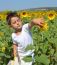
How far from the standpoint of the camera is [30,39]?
161 inches

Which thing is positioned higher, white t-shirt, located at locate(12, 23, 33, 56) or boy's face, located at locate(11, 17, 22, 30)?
boy's face, located at locate(11, 17, 22, 30)

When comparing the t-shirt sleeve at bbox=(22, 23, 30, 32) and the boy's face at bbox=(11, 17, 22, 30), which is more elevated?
the boy's face at bbox=(11, 17, 22, 30)

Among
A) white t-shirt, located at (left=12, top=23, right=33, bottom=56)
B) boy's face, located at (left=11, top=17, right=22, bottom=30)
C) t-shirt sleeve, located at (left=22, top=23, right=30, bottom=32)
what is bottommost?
white t-shirt, located at (left=12, top=23, right=33, bottom=56)

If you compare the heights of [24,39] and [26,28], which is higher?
[26,28]

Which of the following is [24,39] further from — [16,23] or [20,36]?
[16,23]

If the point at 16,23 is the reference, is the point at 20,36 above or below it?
below

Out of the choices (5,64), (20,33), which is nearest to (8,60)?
(5,64)

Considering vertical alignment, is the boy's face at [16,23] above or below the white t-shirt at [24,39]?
above

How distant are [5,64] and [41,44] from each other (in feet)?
1.54

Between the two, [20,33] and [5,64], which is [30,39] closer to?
[20,33]

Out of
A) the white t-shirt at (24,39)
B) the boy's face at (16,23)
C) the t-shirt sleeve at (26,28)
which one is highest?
the boy's face at (16,23)

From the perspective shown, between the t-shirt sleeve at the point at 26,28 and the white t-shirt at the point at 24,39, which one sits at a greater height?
the t-shirt sleeve at the point at 26,28

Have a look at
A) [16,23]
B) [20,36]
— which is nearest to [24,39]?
[20,36]

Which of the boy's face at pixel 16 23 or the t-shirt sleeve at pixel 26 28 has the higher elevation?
the boy's face at pixel 16 23
